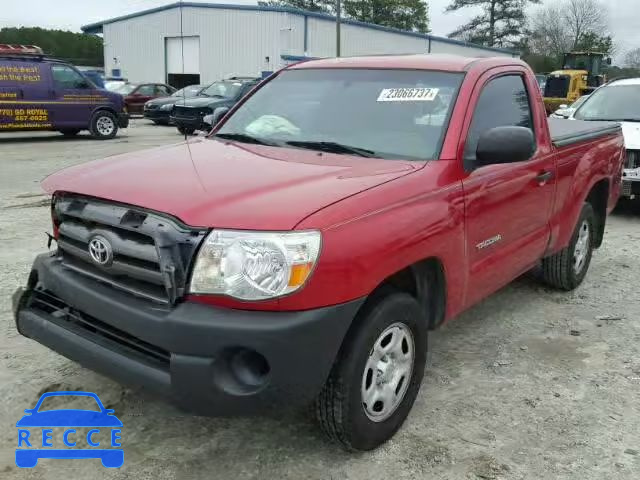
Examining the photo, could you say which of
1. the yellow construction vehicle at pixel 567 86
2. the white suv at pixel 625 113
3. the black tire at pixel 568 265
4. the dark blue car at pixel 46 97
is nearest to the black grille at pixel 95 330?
the black tire at pixel 568 265

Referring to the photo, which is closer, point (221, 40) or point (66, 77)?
point (66, 77)

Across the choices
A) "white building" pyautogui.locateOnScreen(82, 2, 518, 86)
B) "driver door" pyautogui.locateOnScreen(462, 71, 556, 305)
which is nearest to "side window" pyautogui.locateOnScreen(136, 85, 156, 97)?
"white building" pyautogui.locateOnScreen(82, 2, 518, 86)

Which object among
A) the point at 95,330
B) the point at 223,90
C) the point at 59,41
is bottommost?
the point at 95,330

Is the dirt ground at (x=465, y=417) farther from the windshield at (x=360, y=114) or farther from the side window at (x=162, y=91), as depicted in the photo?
the side window at (x=162, y=91)

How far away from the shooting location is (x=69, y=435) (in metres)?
2.96

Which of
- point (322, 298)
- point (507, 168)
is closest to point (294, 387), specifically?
point (322, 298)

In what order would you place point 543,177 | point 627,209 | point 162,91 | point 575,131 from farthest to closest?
point 162,91 < point 627,209 < point 575,131 < point 543,177

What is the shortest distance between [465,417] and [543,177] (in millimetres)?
1718

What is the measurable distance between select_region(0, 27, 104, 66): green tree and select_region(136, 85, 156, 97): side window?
118ft

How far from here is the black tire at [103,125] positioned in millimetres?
16016

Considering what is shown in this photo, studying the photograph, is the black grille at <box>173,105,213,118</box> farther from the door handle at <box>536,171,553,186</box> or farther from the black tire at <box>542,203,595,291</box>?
the door handle at <box>536,171,553,186</box>

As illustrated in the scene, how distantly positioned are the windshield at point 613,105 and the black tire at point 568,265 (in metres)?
4.20

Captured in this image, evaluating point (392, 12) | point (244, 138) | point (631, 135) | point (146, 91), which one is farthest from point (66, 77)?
point (392, 12)

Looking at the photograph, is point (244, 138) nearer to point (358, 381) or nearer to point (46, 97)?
point (358, 381)
